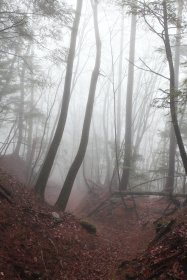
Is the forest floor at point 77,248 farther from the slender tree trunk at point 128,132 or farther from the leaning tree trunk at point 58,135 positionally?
the slender tree trunk at point 128,132

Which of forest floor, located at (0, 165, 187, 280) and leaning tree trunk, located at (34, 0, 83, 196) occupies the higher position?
leaning tree trunk, located at (34, 0, 83, 196)

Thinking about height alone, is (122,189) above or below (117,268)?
above

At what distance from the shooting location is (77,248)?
8.98m

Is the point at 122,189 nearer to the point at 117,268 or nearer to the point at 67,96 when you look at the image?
the point at 67,96

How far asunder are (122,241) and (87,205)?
22.6 feet

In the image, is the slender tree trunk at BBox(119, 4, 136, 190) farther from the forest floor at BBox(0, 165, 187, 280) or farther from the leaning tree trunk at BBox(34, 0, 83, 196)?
the leaning tree trunk at BBox(34, 0, 83, 196)

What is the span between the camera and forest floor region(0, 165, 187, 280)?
6160mm

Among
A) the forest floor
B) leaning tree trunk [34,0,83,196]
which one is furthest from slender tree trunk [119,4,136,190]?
leaning tree trunk [34,0,83,196]

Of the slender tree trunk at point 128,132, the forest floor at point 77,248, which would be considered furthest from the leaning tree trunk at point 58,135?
the slender tree trunk at point 128,132

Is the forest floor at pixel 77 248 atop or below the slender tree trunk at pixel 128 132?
below

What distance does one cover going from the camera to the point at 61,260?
7.62 m

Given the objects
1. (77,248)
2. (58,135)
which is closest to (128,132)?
(58,135)

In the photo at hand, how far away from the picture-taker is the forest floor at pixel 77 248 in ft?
20.2

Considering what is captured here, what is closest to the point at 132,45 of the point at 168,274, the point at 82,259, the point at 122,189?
the point at 122,189
